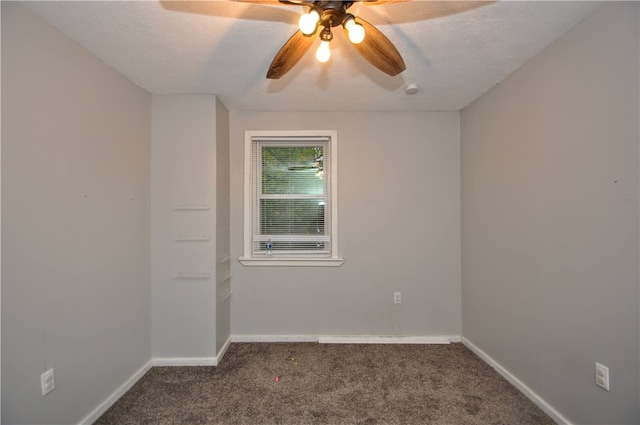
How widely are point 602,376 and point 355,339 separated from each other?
5.98ft

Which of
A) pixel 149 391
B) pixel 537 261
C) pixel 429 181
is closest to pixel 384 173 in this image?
pixel 429 181

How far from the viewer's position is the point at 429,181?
9.63 ft

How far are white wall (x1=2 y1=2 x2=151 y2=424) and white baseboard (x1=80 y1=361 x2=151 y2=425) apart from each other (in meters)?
0.04

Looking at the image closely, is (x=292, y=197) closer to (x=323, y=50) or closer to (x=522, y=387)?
(x=323, y=50)

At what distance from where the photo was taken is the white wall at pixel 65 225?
139 centimetres

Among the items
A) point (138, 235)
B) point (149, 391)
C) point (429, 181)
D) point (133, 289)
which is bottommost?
point (149, 391)

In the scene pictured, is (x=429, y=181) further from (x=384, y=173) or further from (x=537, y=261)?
(x=537, y=261)

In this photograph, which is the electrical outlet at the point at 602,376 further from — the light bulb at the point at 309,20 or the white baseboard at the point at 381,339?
the light bulb at the point at 309,20

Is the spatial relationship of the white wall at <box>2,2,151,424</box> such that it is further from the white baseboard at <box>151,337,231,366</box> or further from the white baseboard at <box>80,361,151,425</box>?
the white baseboard at <box>151,337,231,366</box>

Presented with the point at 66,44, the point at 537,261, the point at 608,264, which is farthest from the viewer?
the point at 537,261

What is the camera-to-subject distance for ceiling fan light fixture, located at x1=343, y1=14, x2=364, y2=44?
46.2 inches

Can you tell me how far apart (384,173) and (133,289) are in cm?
248

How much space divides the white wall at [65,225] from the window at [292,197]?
1097 millimetres

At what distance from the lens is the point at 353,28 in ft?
3.86
